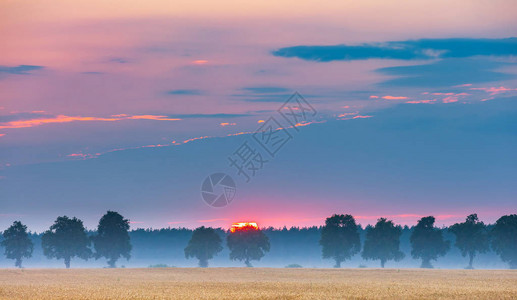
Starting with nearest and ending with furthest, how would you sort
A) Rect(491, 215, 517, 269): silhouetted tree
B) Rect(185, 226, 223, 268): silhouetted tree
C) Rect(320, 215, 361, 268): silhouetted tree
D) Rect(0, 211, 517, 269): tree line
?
Rect(491, 215, 517, 269): silhouetted tree, Rect(0, 211, 517, 269): tree line, Rect(320, 215, 361, 268): silhouetted tree, Rect(185, 226, 223, 268): silhouetted tree

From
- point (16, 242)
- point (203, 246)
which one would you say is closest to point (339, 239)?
point (203, 246)

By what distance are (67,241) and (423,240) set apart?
8689 centimetres

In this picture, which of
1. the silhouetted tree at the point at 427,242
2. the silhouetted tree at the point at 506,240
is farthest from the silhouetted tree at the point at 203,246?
the silhouetted tree at the point at 506,240

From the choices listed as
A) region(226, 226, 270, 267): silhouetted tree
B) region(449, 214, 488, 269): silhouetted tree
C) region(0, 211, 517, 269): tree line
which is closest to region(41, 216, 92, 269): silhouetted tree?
region(0, 211, 517, 269): tree line

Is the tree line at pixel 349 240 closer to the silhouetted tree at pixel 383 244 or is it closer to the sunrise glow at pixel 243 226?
the silhouetted tree at pixel 383 244

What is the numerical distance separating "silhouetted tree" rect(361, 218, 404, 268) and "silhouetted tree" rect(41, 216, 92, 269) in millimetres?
68790

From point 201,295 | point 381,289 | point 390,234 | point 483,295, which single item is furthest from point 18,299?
point 390,234

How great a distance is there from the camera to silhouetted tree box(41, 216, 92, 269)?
169 metres

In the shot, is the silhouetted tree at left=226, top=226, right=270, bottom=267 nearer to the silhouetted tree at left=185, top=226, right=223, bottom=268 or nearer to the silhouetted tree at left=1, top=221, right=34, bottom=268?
the silhouetted tree at left=185, top=226, right=223, bottom=268

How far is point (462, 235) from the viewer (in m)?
171

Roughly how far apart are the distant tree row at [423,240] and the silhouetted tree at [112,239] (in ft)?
164

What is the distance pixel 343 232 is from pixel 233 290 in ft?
363

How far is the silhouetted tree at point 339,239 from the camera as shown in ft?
577

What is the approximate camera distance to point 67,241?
169250 mm
